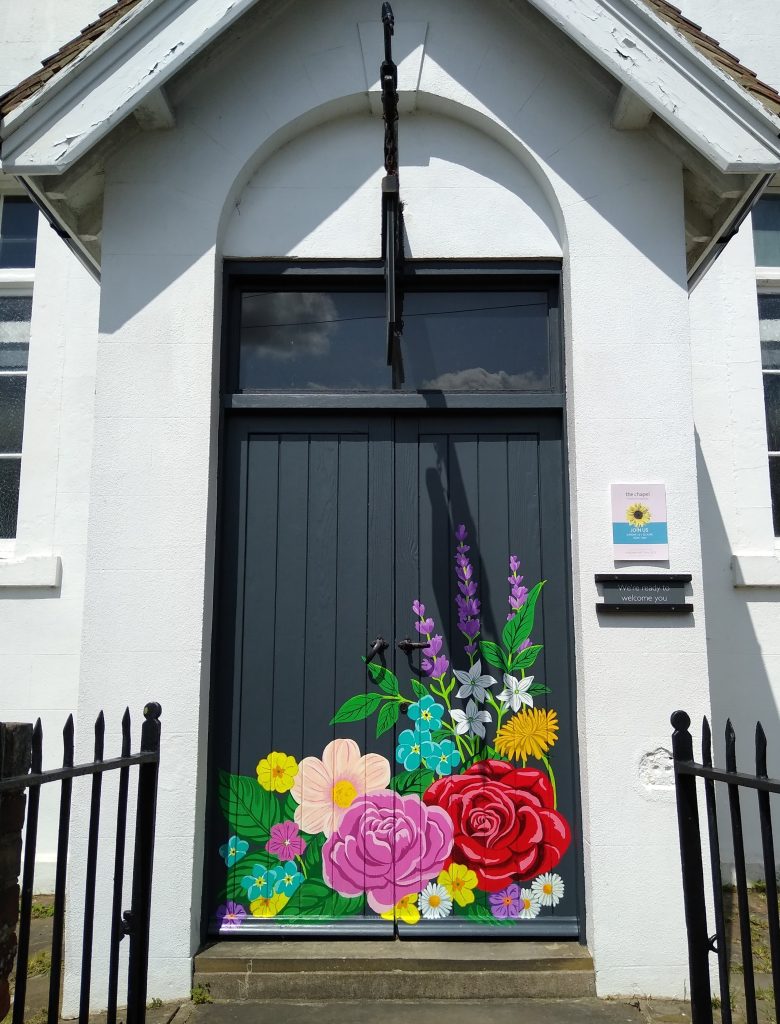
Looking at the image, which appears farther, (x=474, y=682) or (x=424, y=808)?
(x=474, y=682)

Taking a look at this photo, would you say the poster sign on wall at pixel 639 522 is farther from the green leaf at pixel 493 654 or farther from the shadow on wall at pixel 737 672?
the shadow on wall at pixel 737 672

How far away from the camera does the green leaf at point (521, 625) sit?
455 centimetres

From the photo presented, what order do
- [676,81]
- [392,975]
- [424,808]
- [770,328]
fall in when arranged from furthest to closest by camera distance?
[770,328], [424,808], [676,81], [392,975]

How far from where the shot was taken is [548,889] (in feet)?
14.1

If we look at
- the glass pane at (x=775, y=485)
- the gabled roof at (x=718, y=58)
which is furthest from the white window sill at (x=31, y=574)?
the glass pane at (x=775, y=485)

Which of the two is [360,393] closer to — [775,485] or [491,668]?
[491,668]

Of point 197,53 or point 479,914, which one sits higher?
point 197,53

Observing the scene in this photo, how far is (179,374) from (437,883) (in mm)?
2896

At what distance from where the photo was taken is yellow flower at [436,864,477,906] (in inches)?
170

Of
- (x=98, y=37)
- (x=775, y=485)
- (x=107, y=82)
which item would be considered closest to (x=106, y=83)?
(x=107, y=82)

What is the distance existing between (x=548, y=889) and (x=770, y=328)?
14.4ft

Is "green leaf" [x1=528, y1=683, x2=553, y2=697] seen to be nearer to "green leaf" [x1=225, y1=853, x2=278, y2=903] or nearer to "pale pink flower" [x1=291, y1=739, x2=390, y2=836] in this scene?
"pale pink flower" [x1=291, y1=739, x2=390, y2=836]

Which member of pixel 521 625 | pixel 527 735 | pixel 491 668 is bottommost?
pixel 527 735

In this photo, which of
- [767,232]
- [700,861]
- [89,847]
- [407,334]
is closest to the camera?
[89,847]
